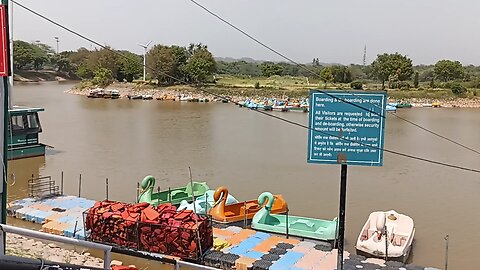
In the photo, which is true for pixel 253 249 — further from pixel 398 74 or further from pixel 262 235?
pixel 398 74

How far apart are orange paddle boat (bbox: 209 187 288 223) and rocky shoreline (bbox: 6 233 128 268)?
10.4 ft

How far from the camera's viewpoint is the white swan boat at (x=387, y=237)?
417 inches

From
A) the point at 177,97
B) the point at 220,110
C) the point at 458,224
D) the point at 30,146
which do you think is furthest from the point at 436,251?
the point at 177,97

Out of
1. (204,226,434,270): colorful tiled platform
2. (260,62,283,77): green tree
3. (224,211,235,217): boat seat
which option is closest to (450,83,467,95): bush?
(260,62,283,77): green tree

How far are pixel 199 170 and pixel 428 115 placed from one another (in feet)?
106

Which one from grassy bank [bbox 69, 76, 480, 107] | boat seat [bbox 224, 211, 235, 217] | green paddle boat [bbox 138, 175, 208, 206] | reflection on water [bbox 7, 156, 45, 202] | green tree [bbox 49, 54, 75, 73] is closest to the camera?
boat seat [bbox 224, 211, 235, 217]

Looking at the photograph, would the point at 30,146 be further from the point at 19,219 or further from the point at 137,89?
the point at 137,89

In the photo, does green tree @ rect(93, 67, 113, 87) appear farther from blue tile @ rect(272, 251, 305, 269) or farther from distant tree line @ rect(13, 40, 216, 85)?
blue tile @ rect(272, 251, 305, 269)

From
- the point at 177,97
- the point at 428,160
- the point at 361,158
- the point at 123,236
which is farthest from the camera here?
the point at 177,97

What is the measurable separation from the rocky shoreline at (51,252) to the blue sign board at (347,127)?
4066 millimetres

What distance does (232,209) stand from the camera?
1265 cm

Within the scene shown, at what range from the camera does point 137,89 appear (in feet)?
211

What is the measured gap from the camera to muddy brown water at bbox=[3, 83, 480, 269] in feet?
47.8

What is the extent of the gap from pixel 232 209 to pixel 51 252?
4.43 metres
